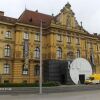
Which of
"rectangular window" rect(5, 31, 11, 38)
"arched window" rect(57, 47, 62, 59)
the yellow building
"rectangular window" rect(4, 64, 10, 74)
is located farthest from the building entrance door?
"rectangular window" rect(5, 31, 11, 38)

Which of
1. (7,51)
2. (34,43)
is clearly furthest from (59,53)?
(7,51)

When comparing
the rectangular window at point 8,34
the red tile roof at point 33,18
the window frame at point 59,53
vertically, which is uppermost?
the red tile roof at point 33,18

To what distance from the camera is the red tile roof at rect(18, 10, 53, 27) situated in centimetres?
6069

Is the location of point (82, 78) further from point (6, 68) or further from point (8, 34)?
point (8, 34)

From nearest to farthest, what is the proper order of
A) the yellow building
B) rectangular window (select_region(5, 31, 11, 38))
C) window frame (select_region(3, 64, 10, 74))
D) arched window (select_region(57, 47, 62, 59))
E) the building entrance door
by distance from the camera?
window frame (select_region(3, 64, 10, 74))
the yellow building
rectangular window (select_region(5, 31, 11, 38))
arched window (select_region(57, 47, 62, 59))
the building entrance door

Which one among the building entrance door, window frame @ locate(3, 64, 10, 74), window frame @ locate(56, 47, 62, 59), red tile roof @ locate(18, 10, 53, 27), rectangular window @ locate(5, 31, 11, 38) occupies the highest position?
red tile roof @ locate(18, 10, 53, 27)

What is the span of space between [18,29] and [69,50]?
14.2 m

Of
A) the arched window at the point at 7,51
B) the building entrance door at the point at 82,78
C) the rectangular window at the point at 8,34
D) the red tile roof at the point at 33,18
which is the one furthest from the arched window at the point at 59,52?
the rectangular window at the point at 8,34

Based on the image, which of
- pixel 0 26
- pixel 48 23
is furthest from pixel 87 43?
pixel 0 26

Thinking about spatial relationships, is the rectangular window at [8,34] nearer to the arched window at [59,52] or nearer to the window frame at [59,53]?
the window frame at [59,53]

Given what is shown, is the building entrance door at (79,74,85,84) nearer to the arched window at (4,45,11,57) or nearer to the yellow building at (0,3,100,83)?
the yellow building at (0,3,100,83)

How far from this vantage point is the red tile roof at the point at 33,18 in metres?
60.7

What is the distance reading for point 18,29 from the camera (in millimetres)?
56938

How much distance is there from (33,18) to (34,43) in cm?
721
